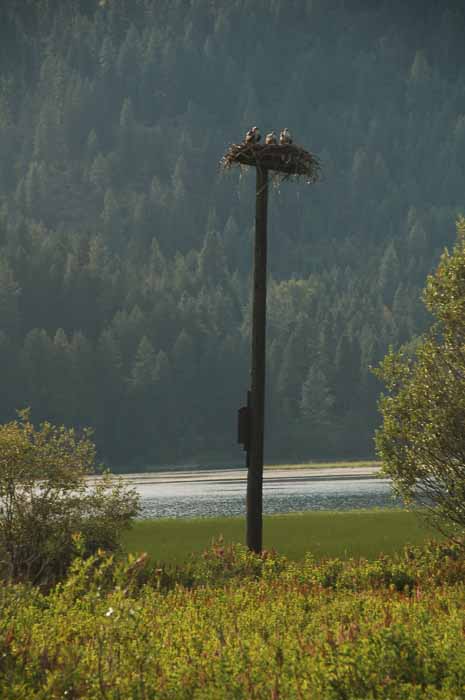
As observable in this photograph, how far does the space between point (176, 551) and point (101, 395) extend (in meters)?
128

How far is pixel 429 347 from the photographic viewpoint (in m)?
19.9

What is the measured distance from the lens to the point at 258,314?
22.4 meters

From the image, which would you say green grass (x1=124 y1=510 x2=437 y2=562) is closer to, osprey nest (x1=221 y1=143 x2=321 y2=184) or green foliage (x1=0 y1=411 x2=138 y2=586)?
green foliage (x1=0 y1=411 x2=138 y2=586)

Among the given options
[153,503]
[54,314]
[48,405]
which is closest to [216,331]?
[54,314]

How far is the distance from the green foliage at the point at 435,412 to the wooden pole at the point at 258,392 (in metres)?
2.69

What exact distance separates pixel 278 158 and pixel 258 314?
3168mm

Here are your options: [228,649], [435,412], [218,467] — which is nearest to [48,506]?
[435,412]

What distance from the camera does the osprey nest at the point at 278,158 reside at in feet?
72.9

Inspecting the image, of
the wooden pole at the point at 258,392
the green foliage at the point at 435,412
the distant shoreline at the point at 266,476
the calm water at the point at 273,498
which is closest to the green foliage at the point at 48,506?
the wooden pole at the point at 258,392

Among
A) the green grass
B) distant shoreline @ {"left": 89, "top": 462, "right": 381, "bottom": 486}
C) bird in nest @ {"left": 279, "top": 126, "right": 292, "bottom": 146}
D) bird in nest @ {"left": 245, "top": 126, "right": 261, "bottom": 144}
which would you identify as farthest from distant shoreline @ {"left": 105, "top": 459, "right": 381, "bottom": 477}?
bird in nest @ {"left": 245, "top": 126, "right": 261, "bottom": 144}

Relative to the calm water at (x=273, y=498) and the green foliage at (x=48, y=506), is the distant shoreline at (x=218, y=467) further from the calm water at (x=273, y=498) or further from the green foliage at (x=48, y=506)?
the green foliage at (x=48, y=506)

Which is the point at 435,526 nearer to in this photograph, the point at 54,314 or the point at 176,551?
the point at 176,551

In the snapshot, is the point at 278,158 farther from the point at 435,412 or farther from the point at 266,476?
the point at 266,476

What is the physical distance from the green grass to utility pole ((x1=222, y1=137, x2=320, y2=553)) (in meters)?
2.74
